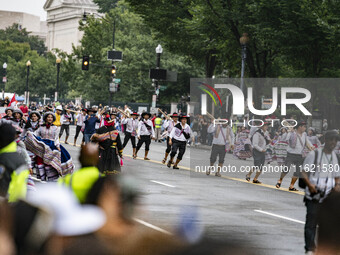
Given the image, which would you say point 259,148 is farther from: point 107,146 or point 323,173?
point 323,173

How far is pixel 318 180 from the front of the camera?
9359 millimetres

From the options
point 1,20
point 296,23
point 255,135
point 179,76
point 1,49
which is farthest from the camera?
point 1,20

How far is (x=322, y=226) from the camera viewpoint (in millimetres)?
6812

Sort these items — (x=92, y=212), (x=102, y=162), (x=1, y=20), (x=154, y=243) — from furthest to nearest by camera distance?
(x=1, y=20) → (x=102, y=162) → (x=92, y=212) → (x=154, y=243)

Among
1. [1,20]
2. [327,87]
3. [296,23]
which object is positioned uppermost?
[1,20]

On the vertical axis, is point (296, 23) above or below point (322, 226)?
above

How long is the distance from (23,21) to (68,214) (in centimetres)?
16389

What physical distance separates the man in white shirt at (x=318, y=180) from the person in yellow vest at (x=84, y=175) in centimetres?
379

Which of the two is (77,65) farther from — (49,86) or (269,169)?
(269,169)

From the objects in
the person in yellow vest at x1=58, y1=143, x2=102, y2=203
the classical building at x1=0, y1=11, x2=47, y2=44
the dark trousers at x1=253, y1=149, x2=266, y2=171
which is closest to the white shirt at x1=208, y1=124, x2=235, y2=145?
the dark trousers at x1=253, y1=149, x2=266, y2=171

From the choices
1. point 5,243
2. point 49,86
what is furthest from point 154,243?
point 49,86

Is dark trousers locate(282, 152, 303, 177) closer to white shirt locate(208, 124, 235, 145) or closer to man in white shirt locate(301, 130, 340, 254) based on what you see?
white shirt locate(208, 124, 235, 145)

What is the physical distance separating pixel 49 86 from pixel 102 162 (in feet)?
249

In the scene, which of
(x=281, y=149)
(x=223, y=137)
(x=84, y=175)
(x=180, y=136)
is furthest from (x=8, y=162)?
(x=180, y=136)
